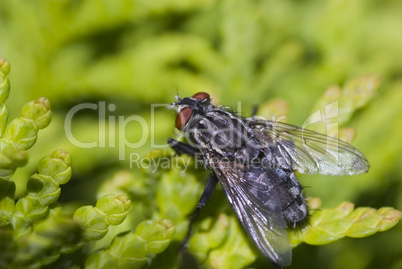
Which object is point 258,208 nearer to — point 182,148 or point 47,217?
point 182,148

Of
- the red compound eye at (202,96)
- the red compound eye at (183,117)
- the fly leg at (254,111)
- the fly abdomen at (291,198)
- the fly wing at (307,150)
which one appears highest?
the red compound eye at (202,96)

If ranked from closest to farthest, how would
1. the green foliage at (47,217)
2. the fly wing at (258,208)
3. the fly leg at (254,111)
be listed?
the green foliage at (47,217) < the fly wing at (258,208) < the fly leg at (254,111)

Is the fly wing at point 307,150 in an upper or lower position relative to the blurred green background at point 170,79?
lower

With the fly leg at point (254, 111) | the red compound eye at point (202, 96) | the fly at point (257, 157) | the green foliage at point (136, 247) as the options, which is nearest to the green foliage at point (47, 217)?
the green foliage at point (136, 247)

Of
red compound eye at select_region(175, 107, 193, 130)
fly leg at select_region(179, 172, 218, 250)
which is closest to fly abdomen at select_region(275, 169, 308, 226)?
fly leg at select_region(179, 172, 218, 250)

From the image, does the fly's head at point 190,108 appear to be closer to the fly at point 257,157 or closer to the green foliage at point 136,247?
the fly at point 257,157

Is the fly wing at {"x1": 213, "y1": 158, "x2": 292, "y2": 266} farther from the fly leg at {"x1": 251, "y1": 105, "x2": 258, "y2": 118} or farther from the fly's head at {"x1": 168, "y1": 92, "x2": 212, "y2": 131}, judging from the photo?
the fly leg at {"x1": 251, "y1": 105, "x2": 258, "y2": 118}

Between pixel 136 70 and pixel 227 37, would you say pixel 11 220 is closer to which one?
pixel 136 70
